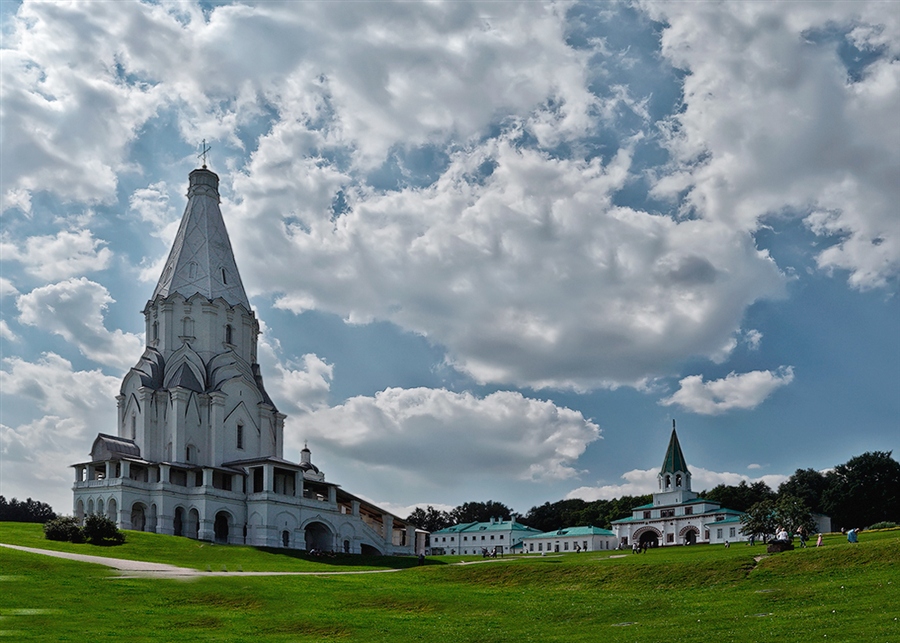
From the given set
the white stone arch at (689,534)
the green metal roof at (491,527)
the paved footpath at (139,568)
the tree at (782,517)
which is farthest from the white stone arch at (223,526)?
the green metal roof at (491,527)

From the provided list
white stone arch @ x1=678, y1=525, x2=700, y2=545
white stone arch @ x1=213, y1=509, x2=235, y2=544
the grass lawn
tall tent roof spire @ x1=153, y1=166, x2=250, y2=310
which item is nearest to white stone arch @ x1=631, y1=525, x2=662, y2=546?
white stone arch @ x1=678, y1=525, x2=700, y2=545

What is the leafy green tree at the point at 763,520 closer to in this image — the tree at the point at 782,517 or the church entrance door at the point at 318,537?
the tree at the point at 782,517

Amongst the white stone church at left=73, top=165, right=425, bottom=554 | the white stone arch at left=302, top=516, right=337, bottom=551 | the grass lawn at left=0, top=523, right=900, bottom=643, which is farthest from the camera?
the white stone arch at left=302, top=516, right=337, bottom=551

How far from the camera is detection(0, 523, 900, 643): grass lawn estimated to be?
840 inches

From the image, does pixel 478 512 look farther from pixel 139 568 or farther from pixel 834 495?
pixel 139 568

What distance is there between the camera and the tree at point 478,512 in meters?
150

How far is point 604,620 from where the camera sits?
2378cm

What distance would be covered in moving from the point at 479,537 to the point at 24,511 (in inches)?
2182

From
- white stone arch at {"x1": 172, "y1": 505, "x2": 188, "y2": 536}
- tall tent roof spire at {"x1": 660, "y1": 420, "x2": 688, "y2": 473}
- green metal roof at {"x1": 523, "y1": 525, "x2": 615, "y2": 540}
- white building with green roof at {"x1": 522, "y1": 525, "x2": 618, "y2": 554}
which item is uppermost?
tall tent roof spire at {"x1": 660, "y1": 420, "x2": 688, "y2": 473}

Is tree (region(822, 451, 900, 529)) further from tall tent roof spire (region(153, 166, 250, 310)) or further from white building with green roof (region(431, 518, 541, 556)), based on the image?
tall tent roof spire (region(153, 166, 250, 310))

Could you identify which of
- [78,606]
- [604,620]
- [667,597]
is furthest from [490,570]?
[78,606]

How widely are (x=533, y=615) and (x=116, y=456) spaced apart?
44068 millimetres

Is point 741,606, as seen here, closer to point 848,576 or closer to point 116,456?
point 848,576

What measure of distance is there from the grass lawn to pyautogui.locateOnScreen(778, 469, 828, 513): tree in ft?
248
